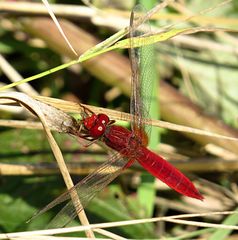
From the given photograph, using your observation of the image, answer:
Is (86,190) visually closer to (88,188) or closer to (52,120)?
(88,188)

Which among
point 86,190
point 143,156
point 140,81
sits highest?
point 140,81

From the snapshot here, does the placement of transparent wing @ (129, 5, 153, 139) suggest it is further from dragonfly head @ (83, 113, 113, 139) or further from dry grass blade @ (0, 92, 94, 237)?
dry grass blade @ (0, 92, 94, 237)

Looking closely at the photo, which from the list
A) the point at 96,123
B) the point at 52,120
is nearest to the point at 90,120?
the point at 96,123

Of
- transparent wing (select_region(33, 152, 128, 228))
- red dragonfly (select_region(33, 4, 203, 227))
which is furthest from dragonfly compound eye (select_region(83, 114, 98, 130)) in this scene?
transparent wing (select_region(33, 152, 128, 228))

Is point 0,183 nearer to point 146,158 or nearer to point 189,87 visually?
point 146,158

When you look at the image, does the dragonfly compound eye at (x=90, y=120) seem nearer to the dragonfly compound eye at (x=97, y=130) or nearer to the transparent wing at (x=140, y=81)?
the dragonfly compound eye at (x=97, y=130)

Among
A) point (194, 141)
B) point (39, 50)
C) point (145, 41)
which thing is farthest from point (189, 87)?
point (145, 41)

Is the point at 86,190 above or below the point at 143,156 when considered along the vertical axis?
below
